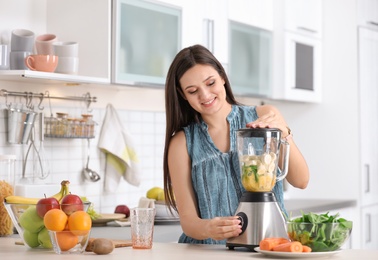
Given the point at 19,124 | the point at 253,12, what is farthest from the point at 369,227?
the point at 19,124

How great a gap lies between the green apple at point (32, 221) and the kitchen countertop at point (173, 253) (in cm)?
7

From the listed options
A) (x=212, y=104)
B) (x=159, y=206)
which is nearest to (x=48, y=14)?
(x=159, y=206)

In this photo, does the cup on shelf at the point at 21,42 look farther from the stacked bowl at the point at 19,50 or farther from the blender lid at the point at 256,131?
the blender lid at the point at 256,131

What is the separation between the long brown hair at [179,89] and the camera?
2.42 meters

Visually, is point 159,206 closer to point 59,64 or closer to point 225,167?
point 59,64

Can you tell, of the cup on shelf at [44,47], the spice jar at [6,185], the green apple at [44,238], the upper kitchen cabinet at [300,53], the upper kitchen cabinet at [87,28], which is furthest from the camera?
the upper kitchen cabinet at [300,53]

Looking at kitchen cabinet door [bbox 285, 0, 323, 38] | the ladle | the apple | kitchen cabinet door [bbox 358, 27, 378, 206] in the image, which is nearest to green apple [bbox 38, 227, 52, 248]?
the apple

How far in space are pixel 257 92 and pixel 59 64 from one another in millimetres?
1480

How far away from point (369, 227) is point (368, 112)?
2.31 feet

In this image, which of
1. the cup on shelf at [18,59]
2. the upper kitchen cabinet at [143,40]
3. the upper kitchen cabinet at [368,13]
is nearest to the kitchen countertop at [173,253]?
the cup on shelf at [18,59]

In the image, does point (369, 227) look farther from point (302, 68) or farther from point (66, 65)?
point (66, 65)

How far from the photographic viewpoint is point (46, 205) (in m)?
2.25

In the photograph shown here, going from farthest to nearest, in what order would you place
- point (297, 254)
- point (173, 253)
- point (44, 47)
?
point (44, 47), point (173, 253), point (297, 254)

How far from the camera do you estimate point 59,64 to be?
3.19 metres
